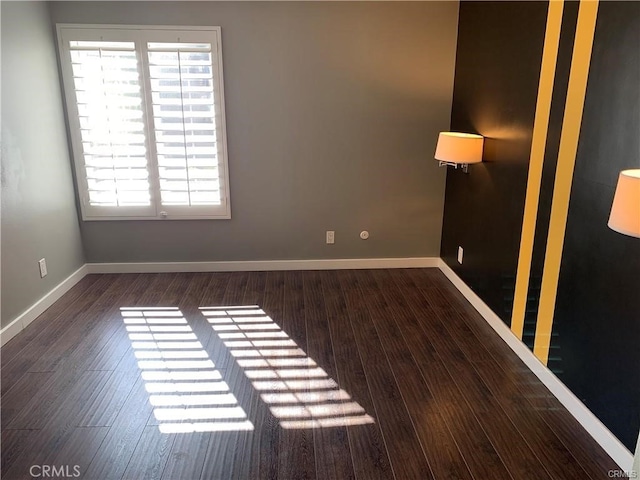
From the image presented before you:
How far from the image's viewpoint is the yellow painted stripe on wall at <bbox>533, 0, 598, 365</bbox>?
6.83 feet

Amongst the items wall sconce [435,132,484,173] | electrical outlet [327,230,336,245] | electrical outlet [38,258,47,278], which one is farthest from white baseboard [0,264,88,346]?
wall sconce [435,132,484,173]

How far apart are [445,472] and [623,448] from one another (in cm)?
78

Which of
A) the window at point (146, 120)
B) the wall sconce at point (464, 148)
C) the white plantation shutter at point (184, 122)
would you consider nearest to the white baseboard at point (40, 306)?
the window at point (146, 120)

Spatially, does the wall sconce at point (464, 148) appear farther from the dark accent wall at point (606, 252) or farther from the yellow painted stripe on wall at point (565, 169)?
the dark accent wall at point (606, 252)

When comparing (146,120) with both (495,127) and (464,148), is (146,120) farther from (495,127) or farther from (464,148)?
(495,127)

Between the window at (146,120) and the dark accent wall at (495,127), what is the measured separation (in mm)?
2053

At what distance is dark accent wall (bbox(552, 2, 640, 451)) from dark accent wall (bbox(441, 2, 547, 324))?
534 millimetres

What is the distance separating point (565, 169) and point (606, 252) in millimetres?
509

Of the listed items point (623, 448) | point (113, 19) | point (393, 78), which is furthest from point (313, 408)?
point (113, 19)

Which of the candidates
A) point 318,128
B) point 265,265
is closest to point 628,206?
point 318,128

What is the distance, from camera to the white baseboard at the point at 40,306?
2.88 metres

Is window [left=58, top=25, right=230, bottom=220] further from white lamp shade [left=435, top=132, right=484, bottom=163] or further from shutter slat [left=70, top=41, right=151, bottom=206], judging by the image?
white lamp shade [left=435, top=132, right=484, bottom=163]

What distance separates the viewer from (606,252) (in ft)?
6.47

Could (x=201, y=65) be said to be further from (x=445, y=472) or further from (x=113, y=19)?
(x=445, y=472)
